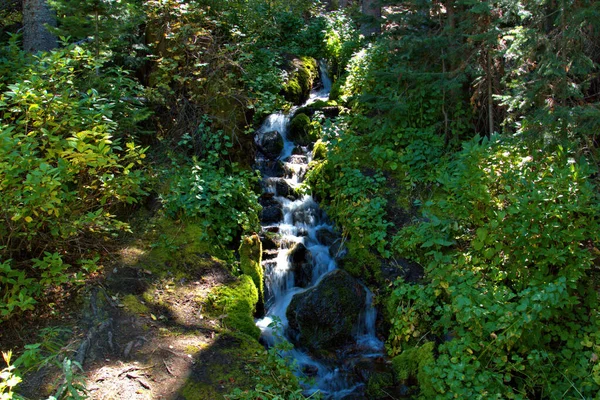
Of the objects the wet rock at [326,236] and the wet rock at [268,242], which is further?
the wet rock at [326,236]

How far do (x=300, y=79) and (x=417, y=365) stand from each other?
8.73 metres

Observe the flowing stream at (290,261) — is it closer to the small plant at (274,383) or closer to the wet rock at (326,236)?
the wet rock at (326,236)

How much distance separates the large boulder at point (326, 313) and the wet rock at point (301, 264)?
72 cm

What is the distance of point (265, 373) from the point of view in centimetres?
478

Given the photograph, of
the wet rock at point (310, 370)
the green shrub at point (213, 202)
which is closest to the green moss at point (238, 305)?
the wet rock at point (310, 370)

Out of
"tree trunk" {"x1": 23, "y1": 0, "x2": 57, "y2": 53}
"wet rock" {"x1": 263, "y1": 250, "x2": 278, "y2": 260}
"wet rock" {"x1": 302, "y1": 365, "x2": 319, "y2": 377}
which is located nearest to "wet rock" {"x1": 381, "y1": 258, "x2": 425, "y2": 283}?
"wet rock" {"x1": 302, "y1": 365, "x2": 319, "y2": 377}

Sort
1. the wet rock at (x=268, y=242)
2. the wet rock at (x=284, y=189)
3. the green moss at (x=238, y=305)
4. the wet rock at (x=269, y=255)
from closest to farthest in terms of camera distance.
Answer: the green moss at (x=238, y=305), the wet rock at (x=269, y=255), the wet rock at (x=268, y=242), the wet rock at (x=284, y=189)

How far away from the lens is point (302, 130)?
1061 centimetres

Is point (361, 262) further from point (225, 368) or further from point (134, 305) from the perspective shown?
point (134, 305)

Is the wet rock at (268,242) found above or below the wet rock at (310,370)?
above

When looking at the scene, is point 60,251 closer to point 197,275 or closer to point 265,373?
point 197,275

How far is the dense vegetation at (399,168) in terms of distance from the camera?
4.74 metres

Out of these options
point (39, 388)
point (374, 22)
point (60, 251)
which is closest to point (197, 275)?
point (60, 251)

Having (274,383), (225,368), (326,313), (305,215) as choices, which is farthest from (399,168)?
(225,368)
